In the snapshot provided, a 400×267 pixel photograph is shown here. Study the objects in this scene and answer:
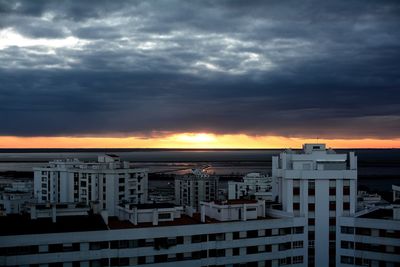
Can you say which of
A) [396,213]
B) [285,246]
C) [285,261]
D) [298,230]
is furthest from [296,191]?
[396,213]

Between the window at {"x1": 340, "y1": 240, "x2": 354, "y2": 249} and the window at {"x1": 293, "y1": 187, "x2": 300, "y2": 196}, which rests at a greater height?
the window at {"x1": 293, "y1": 187, "x2": 300, "y2": 196}

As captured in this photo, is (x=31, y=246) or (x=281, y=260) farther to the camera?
(x=281, y=260)

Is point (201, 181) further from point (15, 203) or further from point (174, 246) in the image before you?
point (174, 246)

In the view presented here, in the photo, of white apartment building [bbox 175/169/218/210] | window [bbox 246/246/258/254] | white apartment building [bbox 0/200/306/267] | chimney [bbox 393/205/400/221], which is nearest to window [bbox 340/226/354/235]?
white apartment building [bbox 0/200/306/267]

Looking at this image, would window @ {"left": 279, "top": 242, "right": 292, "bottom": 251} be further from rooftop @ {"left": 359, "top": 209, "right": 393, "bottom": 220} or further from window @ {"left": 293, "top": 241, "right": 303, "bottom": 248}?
rooftop @ {"left": 359, "top": 209, "right": 393, "bottom": 220}

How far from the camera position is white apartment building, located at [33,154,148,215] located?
92500 millimetres

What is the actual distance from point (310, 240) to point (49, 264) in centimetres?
2629

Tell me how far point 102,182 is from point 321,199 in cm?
5104

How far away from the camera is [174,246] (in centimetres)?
4678

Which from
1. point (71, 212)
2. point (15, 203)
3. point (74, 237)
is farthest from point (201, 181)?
point (74, 237)

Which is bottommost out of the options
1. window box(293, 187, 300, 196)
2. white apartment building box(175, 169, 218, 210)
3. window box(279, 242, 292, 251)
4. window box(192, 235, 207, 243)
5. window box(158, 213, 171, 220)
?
white apartment building box(175, 169, 218, 210)

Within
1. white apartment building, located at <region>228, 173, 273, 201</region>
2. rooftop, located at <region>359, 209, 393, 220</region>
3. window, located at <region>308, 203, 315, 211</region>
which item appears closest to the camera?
rooftop, located at <region>359, 209, 393, 220</region>

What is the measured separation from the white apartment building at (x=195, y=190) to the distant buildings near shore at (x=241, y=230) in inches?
2786

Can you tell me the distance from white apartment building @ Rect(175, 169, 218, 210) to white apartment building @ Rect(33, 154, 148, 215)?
3227cm
